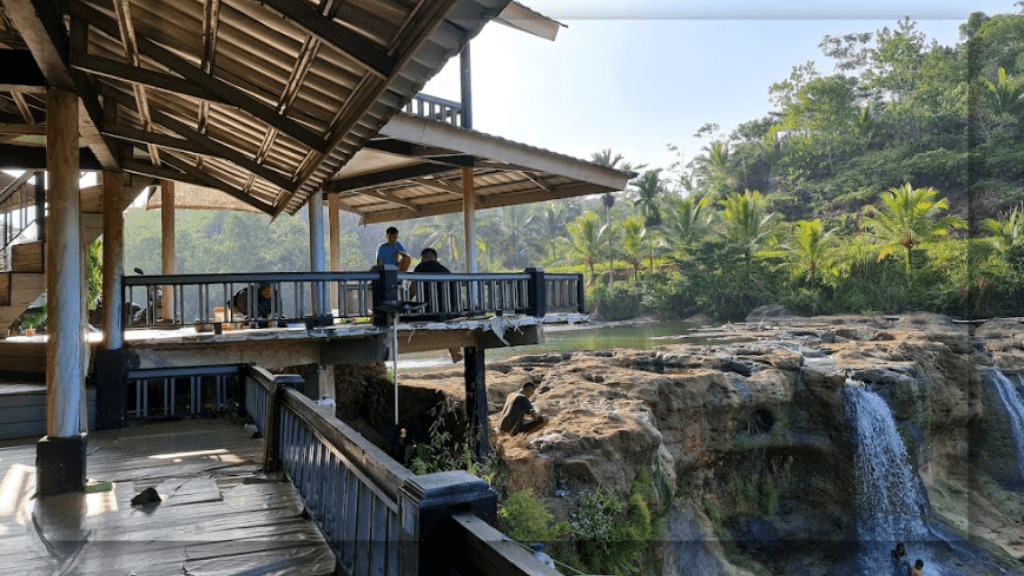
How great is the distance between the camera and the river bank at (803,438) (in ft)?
38.5

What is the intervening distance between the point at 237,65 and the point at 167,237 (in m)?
6.73

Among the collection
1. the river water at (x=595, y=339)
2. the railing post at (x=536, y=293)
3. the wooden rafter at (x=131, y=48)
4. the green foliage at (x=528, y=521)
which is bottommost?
the green foliage at (x=528, y=521)

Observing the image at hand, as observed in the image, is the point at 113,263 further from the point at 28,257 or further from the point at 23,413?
the point at 28,257

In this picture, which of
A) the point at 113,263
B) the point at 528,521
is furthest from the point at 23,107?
the point at 528,521

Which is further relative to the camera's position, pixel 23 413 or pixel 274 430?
pixel 23 413

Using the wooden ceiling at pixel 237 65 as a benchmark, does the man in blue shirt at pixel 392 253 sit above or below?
below

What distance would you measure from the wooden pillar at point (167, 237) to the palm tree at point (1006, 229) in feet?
36.8

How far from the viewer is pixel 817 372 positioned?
1449 centimetres

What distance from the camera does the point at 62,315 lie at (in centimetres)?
421

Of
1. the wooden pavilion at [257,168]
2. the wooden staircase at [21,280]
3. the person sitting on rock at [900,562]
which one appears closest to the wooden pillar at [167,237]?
the wooden pavilion at [257,168]

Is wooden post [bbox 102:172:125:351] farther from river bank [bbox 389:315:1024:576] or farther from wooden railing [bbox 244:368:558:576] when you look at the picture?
river bank [bbox 389:315:1024:576]

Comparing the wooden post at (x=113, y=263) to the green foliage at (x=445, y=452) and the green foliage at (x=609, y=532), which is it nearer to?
the green foliage at (x=445, y=452)

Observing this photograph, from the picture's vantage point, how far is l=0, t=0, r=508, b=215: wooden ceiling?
142 inches

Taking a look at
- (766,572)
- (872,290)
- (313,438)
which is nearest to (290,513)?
(313,438)
